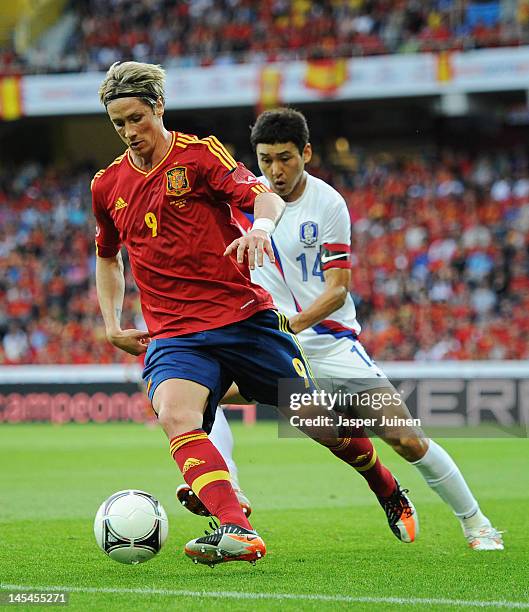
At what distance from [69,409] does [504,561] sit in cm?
1600

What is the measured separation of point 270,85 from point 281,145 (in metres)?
18.9

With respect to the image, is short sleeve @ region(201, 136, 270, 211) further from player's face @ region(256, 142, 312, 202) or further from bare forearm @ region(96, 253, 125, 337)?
player's face @ region(256, 142, 312, 202)

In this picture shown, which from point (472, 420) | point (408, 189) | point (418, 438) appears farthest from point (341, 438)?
point (408, 189)

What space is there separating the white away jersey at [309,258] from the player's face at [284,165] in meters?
0.07

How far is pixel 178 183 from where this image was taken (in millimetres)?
5367

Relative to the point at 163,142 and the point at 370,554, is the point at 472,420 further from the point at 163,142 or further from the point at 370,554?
the point at 163,142

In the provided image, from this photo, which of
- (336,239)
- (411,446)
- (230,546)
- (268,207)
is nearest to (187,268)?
(268,207)

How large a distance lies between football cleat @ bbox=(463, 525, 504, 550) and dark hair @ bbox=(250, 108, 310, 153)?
244cm

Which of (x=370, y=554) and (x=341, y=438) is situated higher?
Result: (x=341, y=438)

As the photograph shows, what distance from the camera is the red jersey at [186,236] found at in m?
5.37

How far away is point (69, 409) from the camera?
20969 millimetres

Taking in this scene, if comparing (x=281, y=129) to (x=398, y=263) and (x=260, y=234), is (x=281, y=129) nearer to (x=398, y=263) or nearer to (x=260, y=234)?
(x=260, y=234)

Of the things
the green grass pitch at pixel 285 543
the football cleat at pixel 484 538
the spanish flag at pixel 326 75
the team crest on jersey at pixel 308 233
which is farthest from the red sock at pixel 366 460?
the spanish flag at pixel 326 75

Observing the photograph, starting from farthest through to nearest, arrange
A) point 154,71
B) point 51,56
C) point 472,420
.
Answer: point 51,56 → point 472,420 → point 154,71
